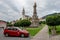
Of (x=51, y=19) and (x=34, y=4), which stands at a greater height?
(x=34, y=4)

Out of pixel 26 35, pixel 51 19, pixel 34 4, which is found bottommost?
pixel 26 35

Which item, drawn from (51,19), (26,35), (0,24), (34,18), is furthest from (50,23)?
(34,18)

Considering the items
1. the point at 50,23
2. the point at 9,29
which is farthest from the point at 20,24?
the point at 9,29

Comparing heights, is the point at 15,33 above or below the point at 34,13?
below

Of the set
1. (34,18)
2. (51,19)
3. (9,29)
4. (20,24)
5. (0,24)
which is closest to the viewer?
(9,29)

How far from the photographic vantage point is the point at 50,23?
32.9m

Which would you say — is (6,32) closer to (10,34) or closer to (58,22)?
(10,34)

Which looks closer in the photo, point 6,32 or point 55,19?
point 6,32

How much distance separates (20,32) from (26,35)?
1082mm

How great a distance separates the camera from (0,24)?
53719 mm

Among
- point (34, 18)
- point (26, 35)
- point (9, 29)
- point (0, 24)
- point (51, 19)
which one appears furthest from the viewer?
point (34, 18)

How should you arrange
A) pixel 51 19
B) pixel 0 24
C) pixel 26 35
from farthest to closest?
pixel 0 24 → pixel 51 19 → pixel 26 35

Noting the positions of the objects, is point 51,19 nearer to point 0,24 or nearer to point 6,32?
point 6,32

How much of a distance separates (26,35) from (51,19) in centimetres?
800
